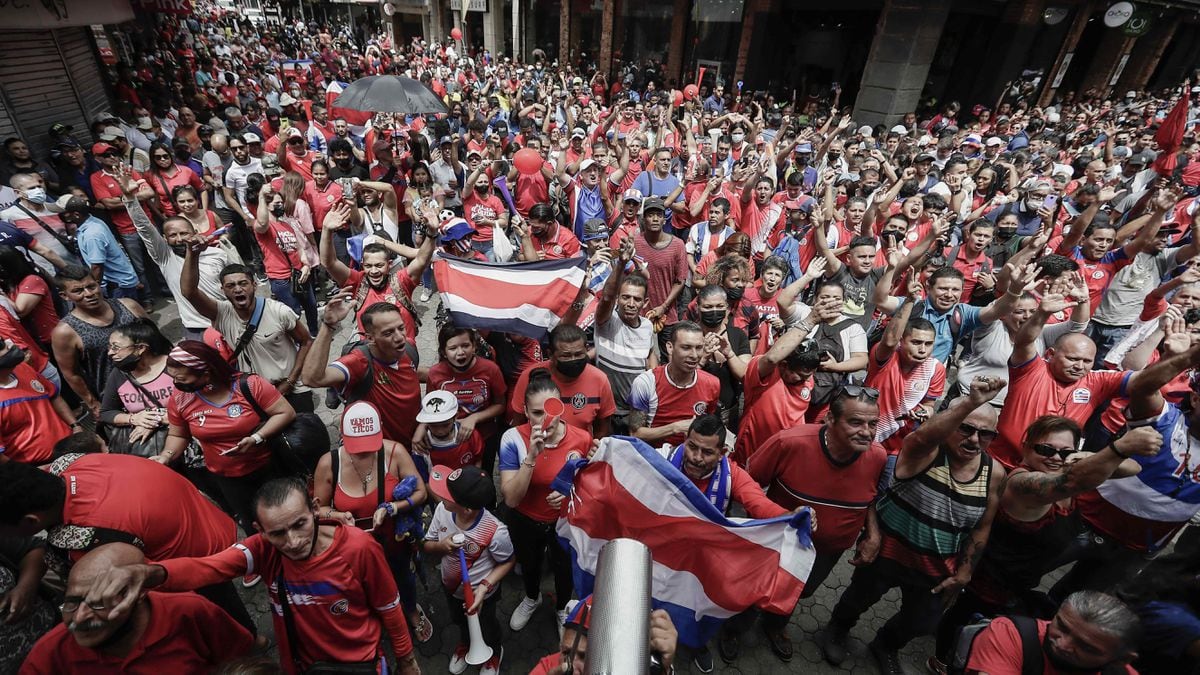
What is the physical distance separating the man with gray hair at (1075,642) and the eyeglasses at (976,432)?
0.84 m

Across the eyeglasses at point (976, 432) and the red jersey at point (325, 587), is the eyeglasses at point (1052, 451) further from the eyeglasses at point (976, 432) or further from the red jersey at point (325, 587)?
the red jersey at point (325, 587)

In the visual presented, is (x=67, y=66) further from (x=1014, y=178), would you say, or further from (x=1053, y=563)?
(x=1014, y=178)

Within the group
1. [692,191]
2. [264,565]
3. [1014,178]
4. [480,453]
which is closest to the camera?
[264,565]

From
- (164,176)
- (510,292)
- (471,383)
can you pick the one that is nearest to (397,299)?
(510,292)

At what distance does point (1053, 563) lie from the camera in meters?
3.46

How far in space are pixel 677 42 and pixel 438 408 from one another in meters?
23.4

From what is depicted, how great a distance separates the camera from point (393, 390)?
393cm

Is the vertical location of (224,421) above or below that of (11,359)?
below

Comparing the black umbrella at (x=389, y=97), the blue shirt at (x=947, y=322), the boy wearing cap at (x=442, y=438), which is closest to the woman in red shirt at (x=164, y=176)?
the black umbrella at (x=389, y=97)

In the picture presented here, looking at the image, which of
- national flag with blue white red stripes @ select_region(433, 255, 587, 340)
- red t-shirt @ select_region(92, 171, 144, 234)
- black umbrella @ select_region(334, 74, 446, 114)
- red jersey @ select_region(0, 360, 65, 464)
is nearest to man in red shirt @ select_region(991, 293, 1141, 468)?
national flag with blue white red stripes @ select_region(433, 255, 587, 340)

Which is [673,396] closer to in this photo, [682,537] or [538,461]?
[538,461]

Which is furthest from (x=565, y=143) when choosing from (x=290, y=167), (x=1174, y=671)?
(x=1174, y=671)

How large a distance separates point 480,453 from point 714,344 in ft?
6.21

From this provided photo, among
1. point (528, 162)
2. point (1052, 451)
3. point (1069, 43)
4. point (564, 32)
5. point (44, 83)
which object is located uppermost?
point (1069, 43)
